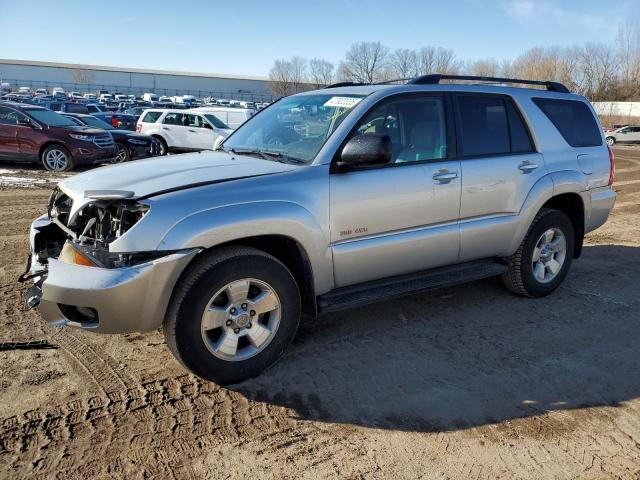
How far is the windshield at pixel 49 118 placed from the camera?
12797 mm

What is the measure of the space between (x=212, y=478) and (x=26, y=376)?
161 centimetres

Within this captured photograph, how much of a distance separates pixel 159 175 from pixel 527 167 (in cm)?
313

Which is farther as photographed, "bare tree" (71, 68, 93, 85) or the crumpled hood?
"bare tree" (71, 68, 93, 85)

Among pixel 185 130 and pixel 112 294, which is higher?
pixel 185 130

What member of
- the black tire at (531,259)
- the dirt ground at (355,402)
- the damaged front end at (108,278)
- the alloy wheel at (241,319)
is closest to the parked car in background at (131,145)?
the dirt ground at (355,402)

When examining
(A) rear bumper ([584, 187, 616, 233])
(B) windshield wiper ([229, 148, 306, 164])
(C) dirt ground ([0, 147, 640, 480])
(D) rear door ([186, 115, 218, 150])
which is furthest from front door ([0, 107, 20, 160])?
(A) rear bumper ([584, 187, 616, 233])

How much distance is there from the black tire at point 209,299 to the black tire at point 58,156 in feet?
36.8

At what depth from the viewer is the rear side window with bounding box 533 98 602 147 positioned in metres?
5.02

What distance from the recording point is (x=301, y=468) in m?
2.66

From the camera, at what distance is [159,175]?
3498mm

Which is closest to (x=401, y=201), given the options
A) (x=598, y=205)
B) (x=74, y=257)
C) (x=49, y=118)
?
(x=74, y=257)

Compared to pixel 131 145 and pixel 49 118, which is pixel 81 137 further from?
pixel 131 145

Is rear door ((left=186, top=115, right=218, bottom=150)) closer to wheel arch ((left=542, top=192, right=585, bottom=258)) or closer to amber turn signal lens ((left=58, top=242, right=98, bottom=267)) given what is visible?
wheel arch ((left=542, top=192, right=585, bottom=258))

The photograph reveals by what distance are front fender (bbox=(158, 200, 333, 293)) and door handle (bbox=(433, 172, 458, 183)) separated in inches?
42.4
